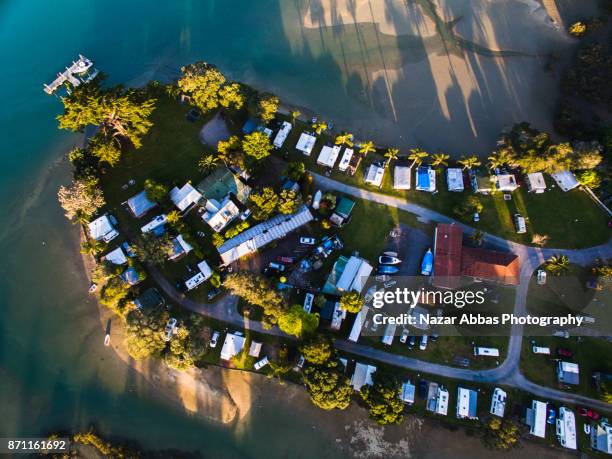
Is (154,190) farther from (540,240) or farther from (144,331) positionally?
(540,240)

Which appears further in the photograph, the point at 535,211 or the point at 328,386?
the point at 535,211

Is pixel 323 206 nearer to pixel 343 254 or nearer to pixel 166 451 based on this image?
pixel 343 254

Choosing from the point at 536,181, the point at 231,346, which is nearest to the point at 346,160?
the point at 536,181

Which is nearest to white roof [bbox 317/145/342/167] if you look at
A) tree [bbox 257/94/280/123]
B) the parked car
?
tree [bbox 257/94/280/123]

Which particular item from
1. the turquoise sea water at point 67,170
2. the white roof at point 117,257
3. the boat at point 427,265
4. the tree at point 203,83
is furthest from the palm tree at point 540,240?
the white roof at point 117,257

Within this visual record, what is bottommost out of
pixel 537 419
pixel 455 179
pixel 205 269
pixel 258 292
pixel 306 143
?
pixel 537 419

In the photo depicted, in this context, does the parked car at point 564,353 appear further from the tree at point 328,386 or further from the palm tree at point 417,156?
the palm tree at point 417,156
